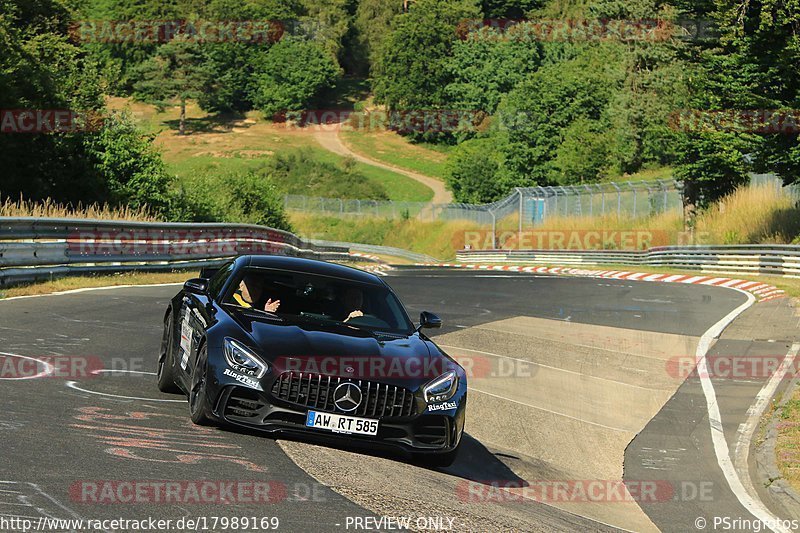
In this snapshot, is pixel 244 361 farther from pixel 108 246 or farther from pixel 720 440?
pixel 108 246

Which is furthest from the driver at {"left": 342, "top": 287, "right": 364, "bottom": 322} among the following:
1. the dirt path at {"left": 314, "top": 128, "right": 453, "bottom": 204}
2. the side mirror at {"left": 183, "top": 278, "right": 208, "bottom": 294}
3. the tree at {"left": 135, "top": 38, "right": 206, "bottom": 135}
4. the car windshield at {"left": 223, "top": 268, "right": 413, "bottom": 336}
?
the tree at {"left": 135, "top": 38, "right": 206, "bottom": 135}

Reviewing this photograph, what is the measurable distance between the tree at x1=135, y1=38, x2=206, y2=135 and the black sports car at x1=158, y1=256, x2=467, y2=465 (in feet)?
467

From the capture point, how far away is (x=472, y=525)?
6445 mm

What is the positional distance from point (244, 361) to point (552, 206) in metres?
56.7

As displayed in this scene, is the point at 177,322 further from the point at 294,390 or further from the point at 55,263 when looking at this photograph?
the point at 55,263

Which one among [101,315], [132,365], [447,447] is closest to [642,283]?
[101,315]

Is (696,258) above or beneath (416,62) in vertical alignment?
beneath

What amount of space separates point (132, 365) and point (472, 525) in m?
6.20

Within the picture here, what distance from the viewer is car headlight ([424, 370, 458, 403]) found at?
8.31m

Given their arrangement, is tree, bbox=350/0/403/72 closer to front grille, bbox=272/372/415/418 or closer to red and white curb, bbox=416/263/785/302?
red and white curb, bbox=416/263/785/302

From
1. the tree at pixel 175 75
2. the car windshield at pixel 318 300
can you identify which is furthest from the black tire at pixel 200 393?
the tree at pixel 175 75

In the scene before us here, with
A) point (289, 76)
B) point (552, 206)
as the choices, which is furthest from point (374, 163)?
point (552, 206)

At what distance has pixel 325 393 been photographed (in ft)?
26.1

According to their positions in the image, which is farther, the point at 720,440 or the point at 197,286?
the point at 720,440
